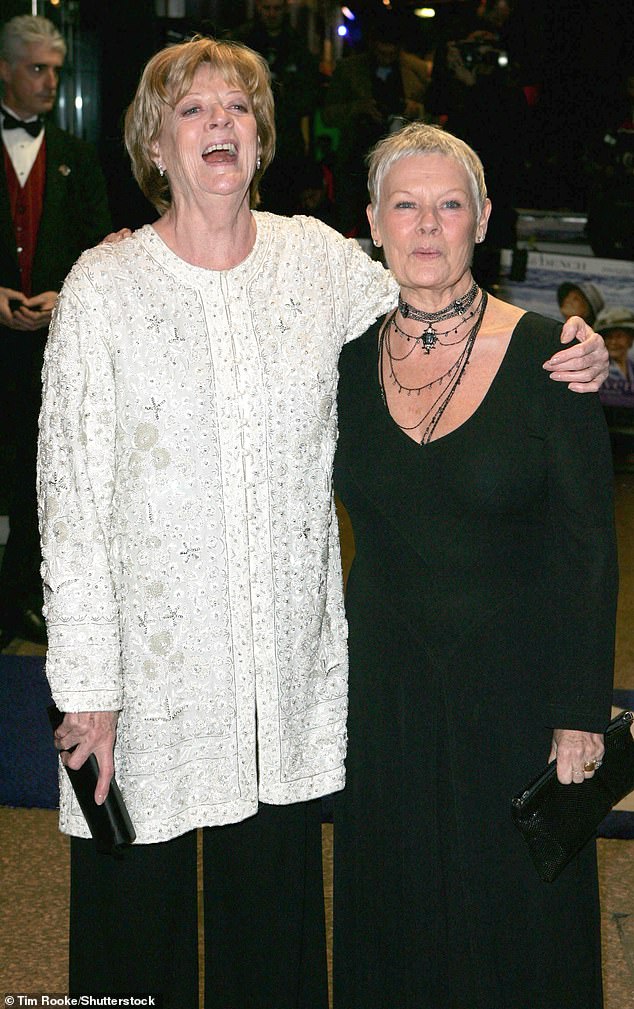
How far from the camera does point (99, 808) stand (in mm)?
2074

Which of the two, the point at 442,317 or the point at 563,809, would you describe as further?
the point at 442,317

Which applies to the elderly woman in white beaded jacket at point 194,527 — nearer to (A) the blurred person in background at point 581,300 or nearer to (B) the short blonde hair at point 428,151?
(B) the short blonde hair at point 428,151

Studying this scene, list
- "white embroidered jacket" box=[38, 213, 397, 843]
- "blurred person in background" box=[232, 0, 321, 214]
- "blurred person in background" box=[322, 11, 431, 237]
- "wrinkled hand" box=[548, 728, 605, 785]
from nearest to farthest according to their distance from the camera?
"white embroidered jacket" box=[38, 213, 397, 843] < "wrinkled hand" box=[548, 728, 605, 785] < "blurred person in background" box=[232, 0, 321, 214] < "blurred person in background" box=[322, 11, 431, 237]

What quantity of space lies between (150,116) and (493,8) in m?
6.24

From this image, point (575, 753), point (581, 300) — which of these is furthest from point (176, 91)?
point (581, 300)

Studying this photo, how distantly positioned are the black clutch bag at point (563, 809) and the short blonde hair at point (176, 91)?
1.20 metres

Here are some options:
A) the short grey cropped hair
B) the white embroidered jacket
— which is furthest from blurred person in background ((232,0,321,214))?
the white embroidered jacket

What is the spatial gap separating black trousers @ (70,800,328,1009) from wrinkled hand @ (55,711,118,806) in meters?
0.17

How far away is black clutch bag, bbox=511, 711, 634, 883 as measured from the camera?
2184 millimetres

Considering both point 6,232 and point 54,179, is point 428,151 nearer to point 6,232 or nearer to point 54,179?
point 54,179

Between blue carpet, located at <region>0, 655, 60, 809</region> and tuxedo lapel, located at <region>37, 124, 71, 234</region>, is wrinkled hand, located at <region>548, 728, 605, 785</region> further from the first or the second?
tuxedo lapel, located at <region>37, 124, 71, 234</region>

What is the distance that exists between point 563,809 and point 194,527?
82 centimetres

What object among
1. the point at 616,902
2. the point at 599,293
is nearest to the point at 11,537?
the point at 616,902

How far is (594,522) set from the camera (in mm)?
2182
